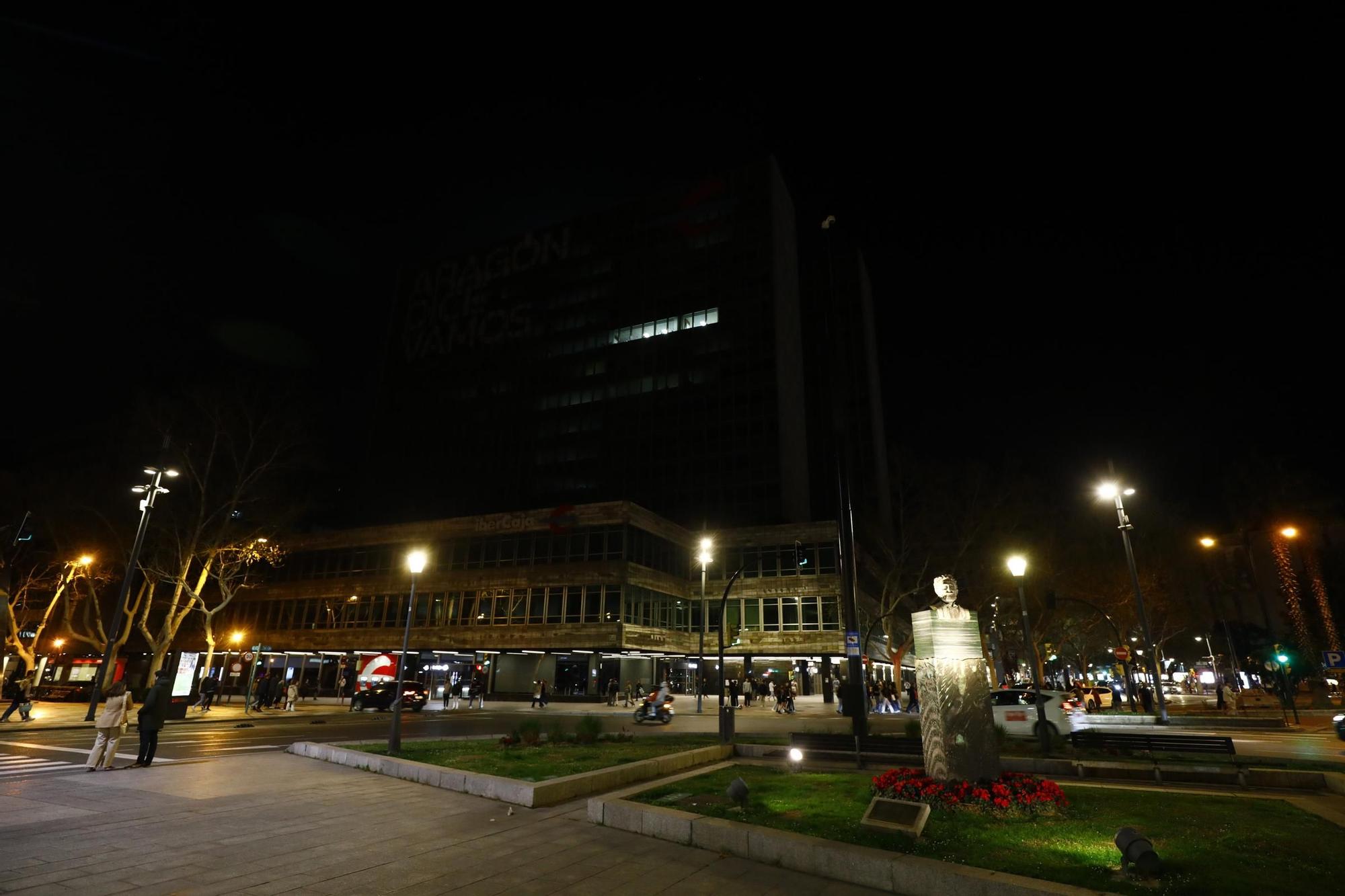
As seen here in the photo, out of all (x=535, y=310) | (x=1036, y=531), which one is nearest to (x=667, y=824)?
(x=1036, y=531)

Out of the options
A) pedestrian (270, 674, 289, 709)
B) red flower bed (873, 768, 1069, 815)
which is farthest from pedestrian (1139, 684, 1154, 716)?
pedestrian (270, 674, 289, 709)

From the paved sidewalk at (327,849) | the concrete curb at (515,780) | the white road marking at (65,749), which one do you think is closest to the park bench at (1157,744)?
the concrete curb at (515,780)

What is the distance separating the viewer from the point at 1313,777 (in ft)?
34.5

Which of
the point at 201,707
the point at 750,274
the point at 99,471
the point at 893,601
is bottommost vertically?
the point at 201,707

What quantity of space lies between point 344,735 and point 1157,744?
22436mm

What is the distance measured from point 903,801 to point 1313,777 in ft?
27.3

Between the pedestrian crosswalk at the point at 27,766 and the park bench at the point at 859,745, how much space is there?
14.6m

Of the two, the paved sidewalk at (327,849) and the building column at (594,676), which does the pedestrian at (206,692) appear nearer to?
the building column at (594,676)

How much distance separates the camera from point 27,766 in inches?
504

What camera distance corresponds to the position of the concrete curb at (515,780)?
9875mm

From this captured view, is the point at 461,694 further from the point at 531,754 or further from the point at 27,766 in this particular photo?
the point at 531,754

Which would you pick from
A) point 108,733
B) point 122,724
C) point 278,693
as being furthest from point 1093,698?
point 278,693

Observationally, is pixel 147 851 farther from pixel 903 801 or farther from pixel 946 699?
pixel 946 699

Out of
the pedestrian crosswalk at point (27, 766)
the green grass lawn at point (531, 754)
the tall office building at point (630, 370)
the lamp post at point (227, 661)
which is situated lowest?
the pedestrian crosswalk at point (27, 766)
